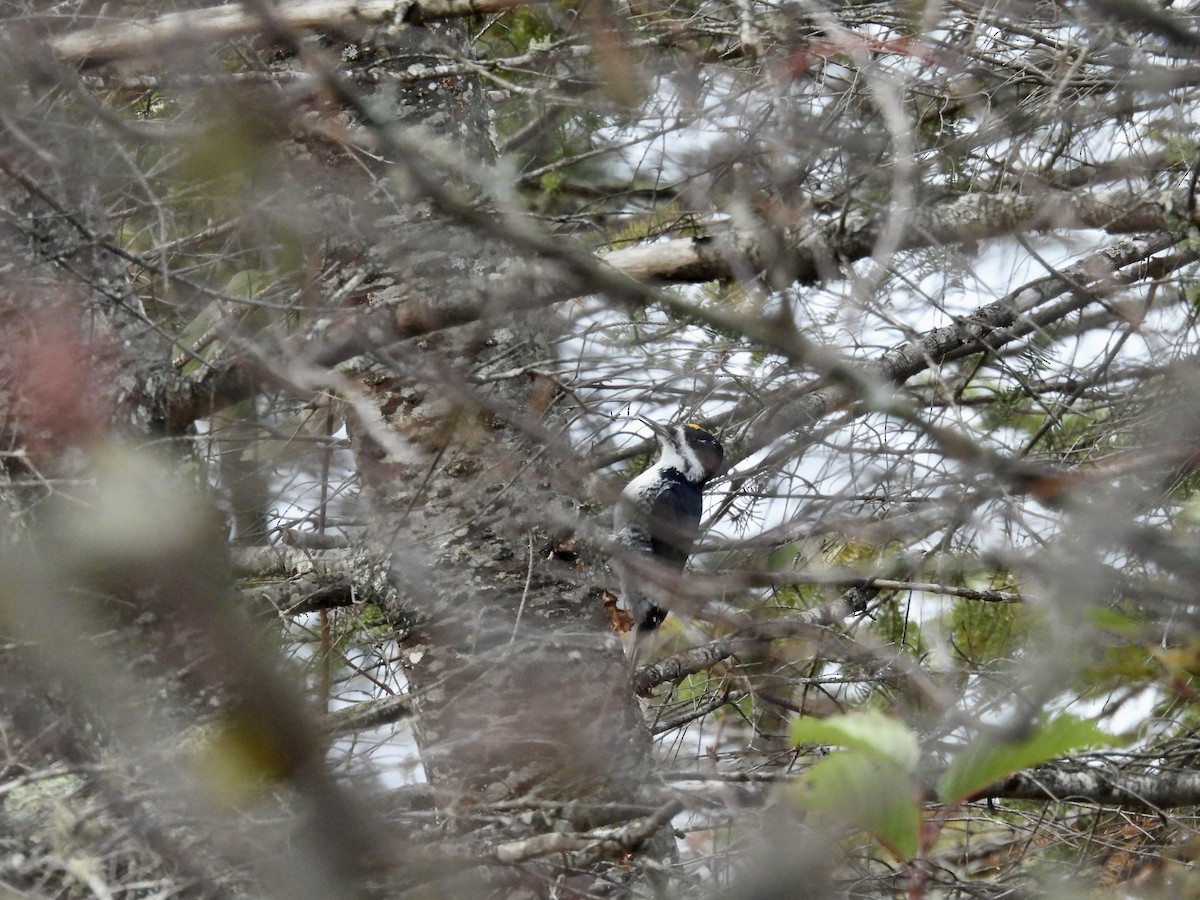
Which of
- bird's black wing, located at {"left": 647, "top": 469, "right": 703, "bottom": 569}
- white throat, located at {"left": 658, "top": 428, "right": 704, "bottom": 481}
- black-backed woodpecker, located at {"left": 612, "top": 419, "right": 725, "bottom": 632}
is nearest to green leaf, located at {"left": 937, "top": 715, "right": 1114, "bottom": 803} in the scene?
black-backed woodpecker, located at {"left": 612, "top": 419, "right": 725, "bottom": 632}

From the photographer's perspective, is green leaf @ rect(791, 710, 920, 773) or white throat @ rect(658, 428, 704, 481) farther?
white throat @ rect(658, 428, 704, 481)

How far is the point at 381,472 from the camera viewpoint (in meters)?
3.08

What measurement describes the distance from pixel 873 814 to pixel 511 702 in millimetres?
1850

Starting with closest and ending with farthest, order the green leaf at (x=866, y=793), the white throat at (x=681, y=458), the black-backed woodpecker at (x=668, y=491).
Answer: the green leaf at (x=866, y=793) → the black-backed woodpecker at (x=668, y=491) → the white throat at (x=681, y=458)

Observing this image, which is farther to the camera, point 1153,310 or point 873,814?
point 1153,310

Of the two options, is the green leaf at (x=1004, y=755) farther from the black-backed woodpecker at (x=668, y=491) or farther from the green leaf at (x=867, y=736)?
the black-backed woodpecker at (x=668, y=491)

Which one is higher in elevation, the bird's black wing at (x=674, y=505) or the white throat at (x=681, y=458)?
the white throat at (x=681, y=458)

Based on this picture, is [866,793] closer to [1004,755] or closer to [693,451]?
[1004,755]

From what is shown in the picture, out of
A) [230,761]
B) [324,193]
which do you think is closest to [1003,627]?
[324,193]

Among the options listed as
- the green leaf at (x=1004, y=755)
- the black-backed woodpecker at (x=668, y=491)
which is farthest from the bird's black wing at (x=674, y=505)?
the green leaf at (x=1004, y=755)

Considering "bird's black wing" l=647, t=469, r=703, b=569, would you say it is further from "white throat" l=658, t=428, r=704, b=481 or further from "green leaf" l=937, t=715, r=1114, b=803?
"green leaf" l=937, t=715, r=1114, b=803

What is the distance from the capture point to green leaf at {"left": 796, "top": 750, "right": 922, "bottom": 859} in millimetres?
1160

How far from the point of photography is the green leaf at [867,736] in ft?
3.81

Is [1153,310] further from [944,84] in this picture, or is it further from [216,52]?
[216,52]
